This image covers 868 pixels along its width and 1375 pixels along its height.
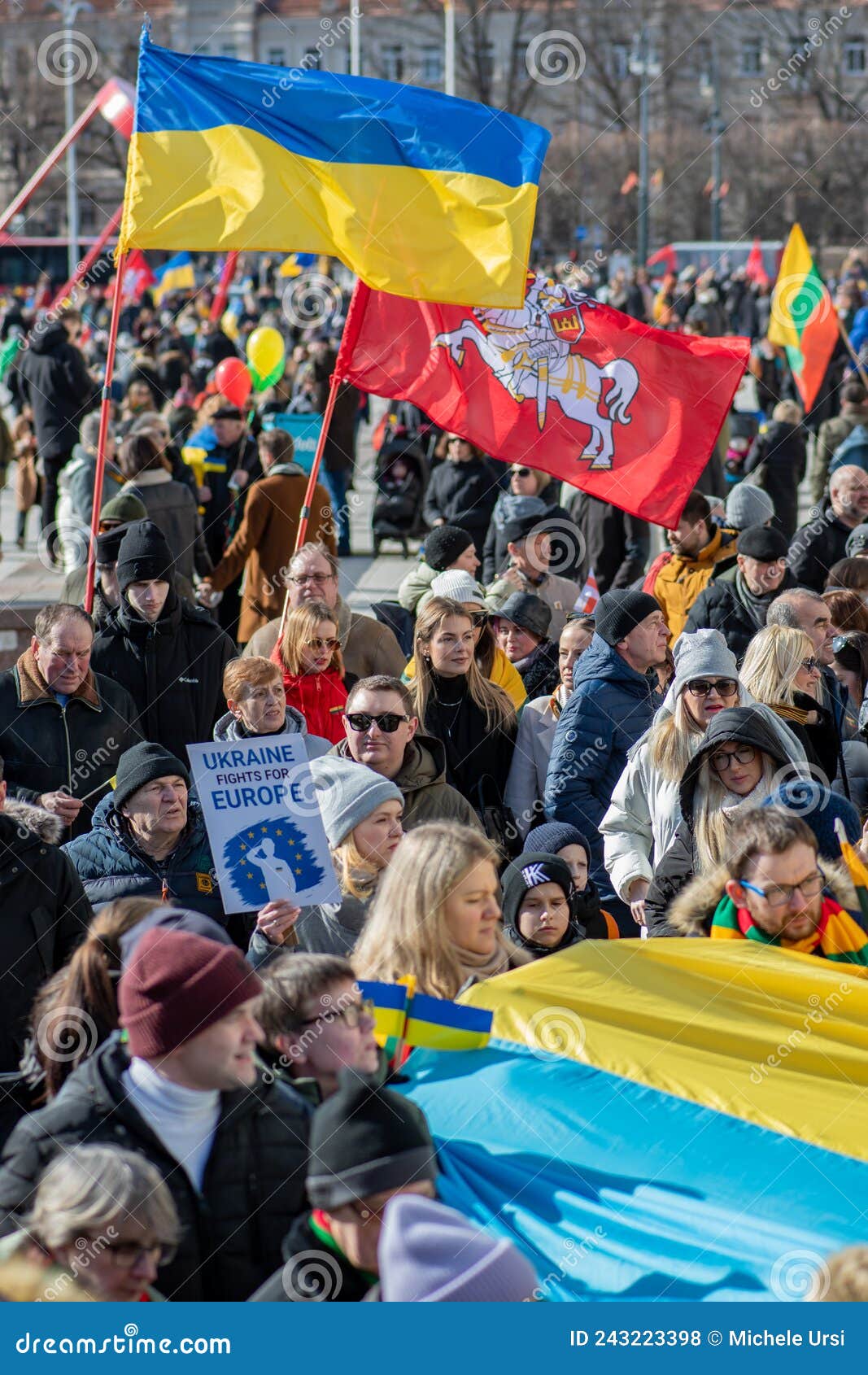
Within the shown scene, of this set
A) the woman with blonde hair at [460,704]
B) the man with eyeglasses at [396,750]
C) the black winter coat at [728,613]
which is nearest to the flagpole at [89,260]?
the black winter coat at [728,613]

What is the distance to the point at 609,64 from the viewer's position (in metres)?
60.3

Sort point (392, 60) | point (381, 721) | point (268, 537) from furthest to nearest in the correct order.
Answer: point (392, 60), point (268, 537), point (381, 721)

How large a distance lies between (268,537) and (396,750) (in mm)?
4632

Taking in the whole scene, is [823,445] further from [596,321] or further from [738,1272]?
[738,1272]

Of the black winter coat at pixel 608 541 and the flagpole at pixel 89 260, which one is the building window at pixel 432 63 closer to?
the flagpole at pixel 89 260

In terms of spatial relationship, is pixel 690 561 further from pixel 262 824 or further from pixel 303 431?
pixel 303 431

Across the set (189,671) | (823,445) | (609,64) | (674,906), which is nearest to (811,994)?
(674,906)

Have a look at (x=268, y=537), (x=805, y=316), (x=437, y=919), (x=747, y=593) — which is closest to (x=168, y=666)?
(x=747, y=593)

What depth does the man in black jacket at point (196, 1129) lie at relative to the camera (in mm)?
3197

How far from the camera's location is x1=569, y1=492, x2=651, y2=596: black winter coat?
10.6 metres

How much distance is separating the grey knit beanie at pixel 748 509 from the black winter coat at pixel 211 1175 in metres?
6.34

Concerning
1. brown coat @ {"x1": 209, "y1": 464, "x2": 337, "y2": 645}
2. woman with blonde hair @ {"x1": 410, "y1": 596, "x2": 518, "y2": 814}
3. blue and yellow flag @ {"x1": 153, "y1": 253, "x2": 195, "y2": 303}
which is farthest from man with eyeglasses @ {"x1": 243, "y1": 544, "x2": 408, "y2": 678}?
blue and yellow flag @ {"x1": 153, "y1": 253, "x2": 195, "y2": 303}

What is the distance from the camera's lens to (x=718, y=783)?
5.38 metres

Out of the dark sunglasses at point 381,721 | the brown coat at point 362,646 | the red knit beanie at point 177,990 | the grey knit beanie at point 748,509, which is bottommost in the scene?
the brown coat at point 362,646
